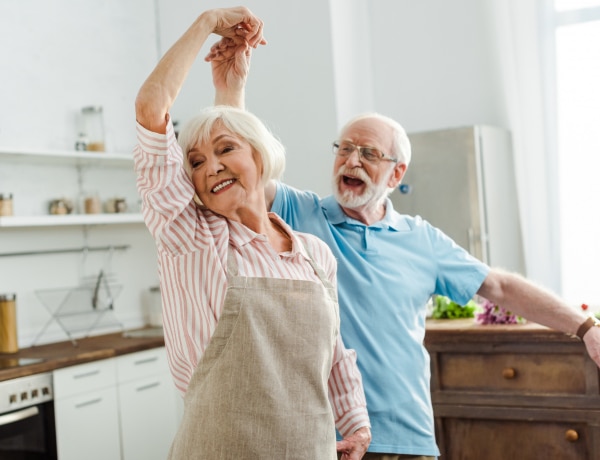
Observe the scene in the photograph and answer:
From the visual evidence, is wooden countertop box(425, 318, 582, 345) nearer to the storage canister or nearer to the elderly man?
the elderly man

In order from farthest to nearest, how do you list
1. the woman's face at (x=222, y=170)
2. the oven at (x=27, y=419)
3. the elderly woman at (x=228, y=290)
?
1. the oven at (x=27, y=419)
2. the woman's face at (x=222, y=170)
3. the elderly woman at (x=228, y=290)

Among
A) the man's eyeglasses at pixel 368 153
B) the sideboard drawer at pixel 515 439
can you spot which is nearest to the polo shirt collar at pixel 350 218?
the man's eyeglasses at pixel 368 153

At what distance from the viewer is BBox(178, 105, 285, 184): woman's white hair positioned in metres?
1.53

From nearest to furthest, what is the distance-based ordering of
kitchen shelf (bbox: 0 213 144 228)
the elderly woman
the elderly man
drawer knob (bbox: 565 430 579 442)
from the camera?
the elderly woman, the elderly man, drawer knob (bbox: 565 430 579 442), kitchen shelf (bbox: 0 213 144 228)

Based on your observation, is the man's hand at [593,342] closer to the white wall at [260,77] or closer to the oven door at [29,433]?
the oven door at [29,433]

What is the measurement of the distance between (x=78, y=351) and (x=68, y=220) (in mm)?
708

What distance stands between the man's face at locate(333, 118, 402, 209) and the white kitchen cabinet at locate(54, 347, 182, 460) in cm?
196

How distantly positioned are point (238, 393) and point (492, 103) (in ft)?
12.8

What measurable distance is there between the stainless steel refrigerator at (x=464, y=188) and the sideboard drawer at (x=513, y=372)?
1.25m

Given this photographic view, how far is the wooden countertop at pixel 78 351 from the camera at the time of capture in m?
3.52

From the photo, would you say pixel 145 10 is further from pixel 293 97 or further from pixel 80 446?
pixel 80 446

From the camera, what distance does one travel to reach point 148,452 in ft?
13.5

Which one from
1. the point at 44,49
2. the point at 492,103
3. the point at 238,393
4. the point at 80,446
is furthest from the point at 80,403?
the point at 492,103

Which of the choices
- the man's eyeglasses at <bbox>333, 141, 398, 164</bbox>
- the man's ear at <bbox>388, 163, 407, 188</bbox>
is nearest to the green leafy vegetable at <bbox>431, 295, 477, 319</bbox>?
the man's ear at <bbox>388, 163, 407, 188</bbox>
